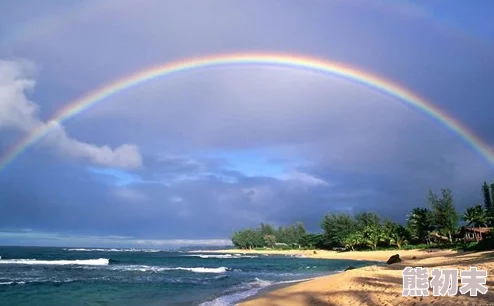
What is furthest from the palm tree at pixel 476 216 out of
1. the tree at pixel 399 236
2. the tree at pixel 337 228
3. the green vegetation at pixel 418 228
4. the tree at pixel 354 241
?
the tree at pixel 337 228

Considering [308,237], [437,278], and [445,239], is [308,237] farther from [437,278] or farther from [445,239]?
[437,278]

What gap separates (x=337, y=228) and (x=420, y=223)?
4935cm

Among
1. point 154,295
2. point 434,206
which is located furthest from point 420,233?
point 154,295

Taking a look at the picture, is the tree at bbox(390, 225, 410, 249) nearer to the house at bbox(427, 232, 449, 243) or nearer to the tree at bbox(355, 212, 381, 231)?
the house at bbox(427, 232, 449, 243)

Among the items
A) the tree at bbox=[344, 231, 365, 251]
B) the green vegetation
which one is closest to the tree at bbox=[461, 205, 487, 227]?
the green vegetation

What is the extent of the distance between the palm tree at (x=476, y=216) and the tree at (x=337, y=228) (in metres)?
61.2

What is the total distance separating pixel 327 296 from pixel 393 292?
445cm

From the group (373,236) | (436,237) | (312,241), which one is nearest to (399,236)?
(373,236)

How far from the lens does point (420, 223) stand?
8825cm

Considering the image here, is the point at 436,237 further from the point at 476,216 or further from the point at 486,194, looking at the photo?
the point at 486,194

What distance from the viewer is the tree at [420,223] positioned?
8629 cm

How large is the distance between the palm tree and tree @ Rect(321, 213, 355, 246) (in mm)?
61157

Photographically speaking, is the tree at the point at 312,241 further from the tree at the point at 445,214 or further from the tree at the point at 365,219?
the tree at the point at 445,214

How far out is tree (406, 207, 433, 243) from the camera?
3397 inches
